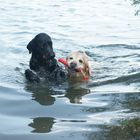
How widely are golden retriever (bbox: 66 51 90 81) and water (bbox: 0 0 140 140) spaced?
0.23 m

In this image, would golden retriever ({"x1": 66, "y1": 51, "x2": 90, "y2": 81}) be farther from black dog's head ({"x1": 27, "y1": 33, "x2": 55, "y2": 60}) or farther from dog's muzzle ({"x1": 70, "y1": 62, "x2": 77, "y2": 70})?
black dog's head ({"x1": 27, "y1": 33, "x2": 55, "y2": 60})

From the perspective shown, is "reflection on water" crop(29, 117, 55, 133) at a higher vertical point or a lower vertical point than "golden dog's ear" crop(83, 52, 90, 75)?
lower

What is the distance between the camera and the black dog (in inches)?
340

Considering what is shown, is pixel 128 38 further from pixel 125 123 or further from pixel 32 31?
pixel 125 123

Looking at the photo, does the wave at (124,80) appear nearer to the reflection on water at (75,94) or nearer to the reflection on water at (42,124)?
the reflection on water at (75,94)

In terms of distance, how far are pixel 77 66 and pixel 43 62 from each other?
0.69 meters

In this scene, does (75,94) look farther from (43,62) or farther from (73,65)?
(43,62)

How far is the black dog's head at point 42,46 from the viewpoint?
28.2 feet

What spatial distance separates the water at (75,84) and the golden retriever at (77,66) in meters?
0.23

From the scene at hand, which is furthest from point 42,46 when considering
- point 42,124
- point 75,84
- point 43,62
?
point 42,124

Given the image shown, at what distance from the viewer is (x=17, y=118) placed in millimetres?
6559

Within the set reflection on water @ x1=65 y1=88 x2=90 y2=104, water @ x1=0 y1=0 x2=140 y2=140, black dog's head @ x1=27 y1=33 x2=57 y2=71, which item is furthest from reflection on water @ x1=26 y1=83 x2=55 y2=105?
black dog's head @ x1=27 y1=33 x2=57 y2=71

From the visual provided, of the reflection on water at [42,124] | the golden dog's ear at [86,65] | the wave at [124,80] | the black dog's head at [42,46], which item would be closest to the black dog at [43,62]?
the black dog's head at [42,46]

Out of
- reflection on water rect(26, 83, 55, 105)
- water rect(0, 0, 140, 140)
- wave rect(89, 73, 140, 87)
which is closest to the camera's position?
water rect(0, 0, 140, 140)
